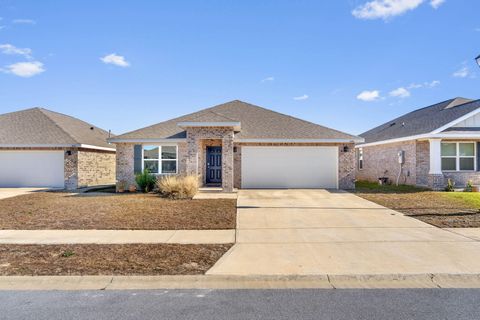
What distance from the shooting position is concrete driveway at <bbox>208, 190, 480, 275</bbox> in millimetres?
5816

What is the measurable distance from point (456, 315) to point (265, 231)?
4.89 m

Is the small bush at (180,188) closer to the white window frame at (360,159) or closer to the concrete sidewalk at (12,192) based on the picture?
the concrete sidewalk at (12,192)

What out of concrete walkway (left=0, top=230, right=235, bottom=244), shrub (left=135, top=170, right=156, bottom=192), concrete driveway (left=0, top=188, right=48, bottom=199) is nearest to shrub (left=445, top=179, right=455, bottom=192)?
concrete walkway (left=0, top=230, right=235, bottom=244)

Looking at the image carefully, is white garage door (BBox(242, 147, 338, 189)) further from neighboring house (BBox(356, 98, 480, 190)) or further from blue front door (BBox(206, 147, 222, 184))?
neighboring house (BBox(356, 98, 480, 190))

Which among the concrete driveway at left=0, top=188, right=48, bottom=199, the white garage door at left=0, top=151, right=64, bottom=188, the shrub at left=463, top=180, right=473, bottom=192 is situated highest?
the white garage door at left=0, top=151, right=64, bottom=188

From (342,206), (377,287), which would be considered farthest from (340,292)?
(342,206)

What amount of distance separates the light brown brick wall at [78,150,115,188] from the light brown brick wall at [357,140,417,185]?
19262 mm

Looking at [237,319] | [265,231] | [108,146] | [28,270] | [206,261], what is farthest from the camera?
[108,146]

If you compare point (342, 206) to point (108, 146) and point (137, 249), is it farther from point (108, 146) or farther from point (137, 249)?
point (108, 146)

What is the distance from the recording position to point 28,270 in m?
5.74

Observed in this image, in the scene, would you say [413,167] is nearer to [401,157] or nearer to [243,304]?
[401,157]

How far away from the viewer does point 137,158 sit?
18.6 meters

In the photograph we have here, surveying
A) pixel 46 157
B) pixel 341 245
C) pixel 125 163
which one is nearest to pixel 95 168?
pixel 46 157

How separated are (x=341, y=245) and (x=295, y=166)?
38.6 ft
